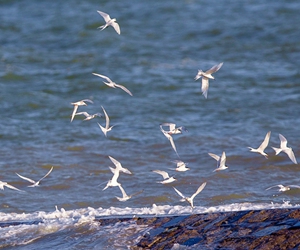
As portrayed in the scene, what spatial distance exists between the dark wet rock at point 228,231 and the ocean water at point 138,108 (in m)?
0.22

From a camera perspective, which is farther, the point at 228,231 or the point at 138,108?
the point at 138,108

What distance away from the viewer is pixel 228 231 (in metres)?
5.53

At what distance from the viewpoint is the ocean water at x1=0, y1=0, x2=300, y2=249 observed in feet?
24.1

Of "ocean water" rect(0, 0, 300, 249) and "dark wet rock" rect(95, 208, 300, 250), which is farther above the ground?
"dark wet rock" rect(95, 208, 300, 250)

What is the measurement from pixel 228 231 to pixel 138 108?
21.9 feet

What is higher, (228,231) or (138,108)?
(228,231)

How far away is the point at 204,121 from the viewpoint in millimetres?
11117

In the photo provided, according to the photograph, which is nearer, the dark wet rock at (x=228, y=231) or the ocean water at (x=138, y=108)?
the dark wet rock at (x=228, y=231)

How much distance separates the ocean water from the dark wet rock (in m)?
0.22

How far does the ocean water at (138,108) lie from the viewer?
24.1ft

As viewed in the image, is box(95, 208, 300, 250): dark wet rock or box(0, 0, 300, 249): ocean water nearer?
box(95, 208, 300, 250): dark wet rock

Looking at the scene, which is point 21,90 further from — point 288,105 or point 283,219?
point 283,219

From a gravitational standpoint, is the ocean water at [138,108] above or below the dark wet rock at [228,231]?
below

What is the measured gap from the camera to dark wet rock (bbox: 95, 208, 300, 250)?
5.32 m
